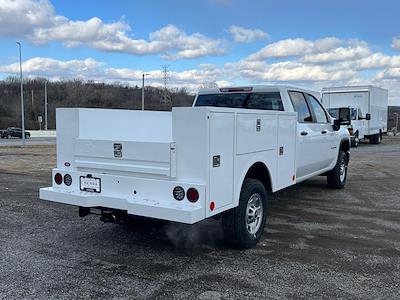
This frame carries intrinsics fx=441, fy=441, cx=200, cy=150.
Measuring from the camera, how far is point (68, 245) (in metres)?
5.49

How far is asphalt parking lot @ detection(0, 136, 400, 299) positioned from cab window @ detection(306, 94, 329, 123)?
1.58 metres

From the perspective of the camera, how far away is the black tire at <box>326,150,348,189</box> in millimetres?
9273

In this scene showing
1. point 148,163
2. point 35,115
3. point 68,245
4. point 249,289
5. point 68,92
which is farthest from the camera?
point 68,92

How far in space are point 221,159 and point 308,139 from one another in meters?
3.14

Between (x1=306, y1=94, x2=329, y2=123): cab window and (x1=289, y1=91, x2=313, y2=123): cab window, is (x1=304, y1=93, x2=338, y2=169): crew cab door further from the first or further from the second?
(x1=289, y1=91, x2=313, y2=123): cab window

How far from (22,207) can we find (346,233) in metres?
5.34

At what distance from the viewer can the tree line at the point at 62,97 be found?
268ft

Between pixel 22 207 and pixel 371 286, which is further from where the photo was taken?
pixel 22 207

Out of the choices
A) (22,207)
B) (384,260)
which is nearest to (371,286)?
(384,260)

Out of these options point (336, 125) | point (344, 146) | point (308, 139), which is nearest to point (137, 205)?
point (308, 139)

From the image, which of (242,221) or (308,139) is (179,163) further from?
(308,139)

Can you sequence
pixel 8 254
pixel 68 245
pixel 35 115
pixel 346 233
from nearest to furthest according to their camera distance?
1. pixel 8 254
2. pixel 68 245
3. pixel 346 233
4. pixel 35 115

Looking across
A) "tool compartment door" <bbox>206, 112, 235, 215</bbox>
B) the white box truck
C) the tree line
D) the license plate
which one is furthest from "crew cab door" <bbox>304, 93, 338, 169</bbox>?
the tree line

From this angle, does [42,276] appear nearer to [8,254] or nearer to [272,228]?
[8,254]
